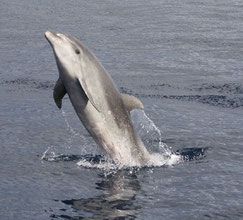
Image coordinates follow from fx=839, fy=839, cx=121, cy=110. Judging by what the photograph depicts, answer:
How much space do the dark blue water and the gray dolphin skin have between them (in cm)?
57

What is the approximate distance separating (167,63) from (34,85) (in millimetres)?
5255

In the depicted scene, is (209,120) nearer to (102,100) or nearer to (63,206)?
(102,100)

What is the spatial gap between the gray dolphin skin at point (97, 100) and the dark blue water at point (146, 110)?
57 cm

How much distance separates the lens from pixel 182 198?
53.2ft

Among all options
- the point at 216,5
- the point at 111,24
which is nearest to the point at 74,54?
the point at 111,24

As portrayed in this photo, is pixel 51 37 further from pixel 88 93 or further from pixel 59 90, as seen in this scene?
pixel 88 93

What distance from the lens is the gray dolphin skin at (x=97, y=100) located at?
1717 centimetres

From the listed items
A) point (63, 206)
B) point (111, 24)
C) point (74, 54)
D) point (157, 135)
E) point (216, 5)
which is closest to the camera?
point (63, 206)

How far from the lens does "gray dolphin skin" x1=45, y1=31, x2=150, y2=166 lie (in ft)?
56.3

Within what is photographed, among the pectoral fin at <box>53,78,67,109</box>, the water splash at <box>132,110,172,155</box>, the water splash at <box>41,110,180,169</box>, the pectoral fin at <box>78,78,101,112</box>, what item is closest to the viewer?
the pectoral fin at <box>78,78,101,112</box>

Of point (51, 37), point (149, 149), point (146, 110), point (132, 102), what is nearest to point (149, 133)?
point (149, 149)

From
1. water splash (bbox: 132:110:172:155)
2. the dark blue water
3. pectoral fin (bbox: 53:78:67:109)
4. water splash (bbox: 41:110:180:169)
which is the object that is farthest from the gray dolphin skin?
water splash (bbox: 132:110:172:155)

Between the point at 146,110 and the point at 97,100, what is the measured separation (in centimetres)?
525

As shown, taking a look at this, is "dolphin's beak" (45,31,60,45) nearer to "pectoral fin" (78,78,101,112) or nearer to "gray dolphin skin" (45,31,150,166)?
"gray dolphin skin" (45,31,150,166)
